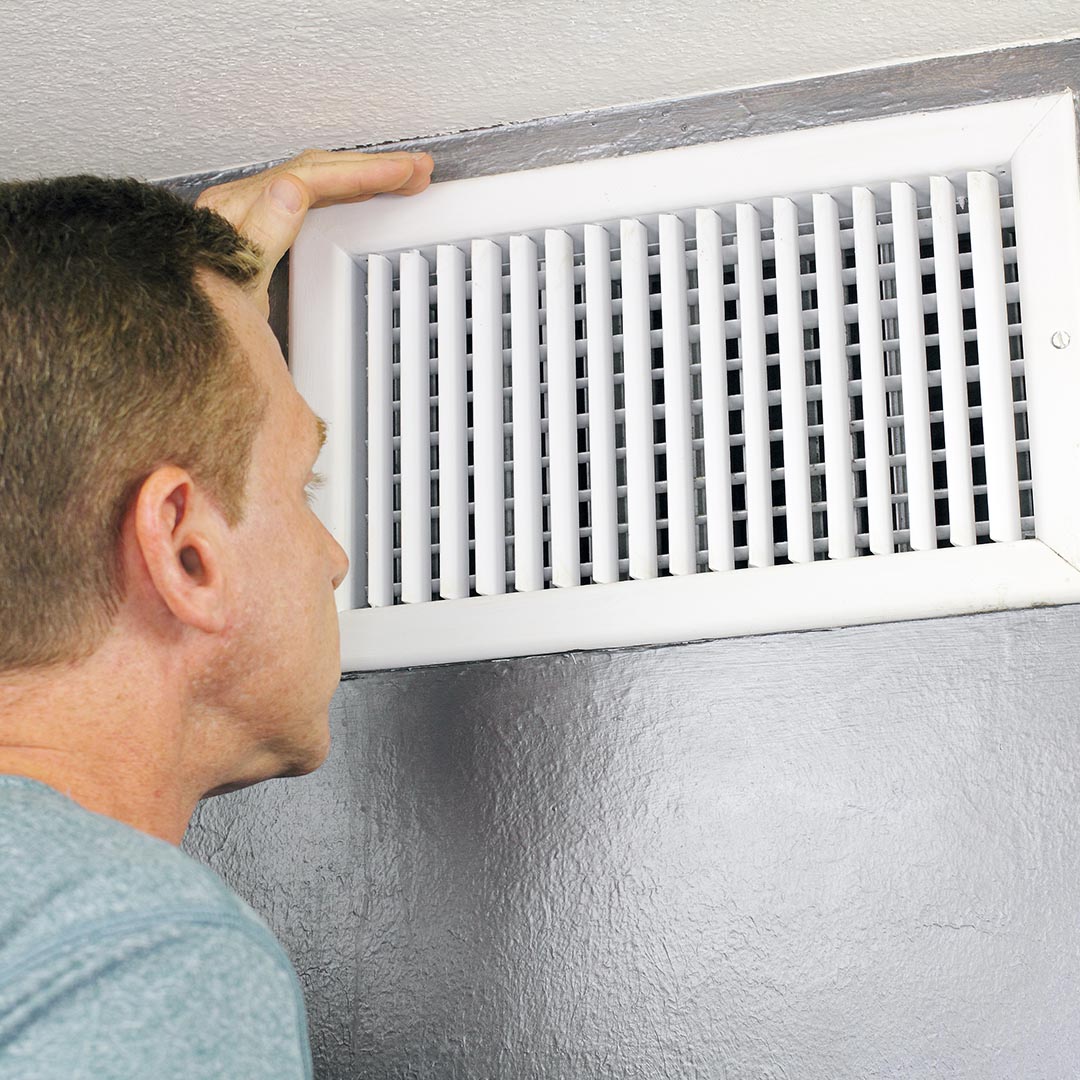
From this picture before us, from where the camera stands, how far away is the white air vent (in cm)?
113

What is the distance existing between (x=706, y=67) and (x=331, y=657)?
2.03ft

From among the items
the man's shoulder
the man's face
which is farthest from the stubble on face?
the man's shoulder

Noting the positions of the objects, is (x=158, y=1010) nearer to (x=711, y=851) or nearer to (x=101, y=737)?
(x=101, y=737)

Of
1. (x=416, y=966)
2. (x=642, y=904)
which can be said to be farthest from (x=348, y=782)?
(x=642, y=904)

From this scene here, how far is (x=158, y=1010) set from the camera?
590 millimetres

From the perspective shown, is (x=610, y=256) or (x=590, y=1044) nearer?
(x=590, y=1044)

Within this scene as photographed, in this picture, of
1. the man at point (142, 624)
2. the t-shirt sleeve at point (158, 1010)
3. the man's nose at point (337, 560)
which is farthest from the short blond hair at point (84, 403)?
the t-shirt sleeve at point (158, 1010)

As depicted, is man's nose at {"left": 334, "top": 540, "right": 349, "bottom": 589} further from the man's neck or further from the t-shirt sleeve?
the t-shirt sleeve

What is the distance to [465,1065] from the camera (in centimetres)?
114

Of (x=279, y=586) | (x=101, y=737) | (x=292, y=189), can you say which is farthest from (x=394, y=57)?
(x=101, y=737)

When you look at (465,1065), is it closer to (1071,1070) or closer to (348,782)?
(348,782)

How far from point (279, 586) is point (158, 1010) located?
0.37 meters

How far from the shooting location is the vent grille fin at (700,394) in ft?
3.76

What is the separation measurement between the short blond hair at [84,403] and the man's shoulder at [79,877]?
15cm
